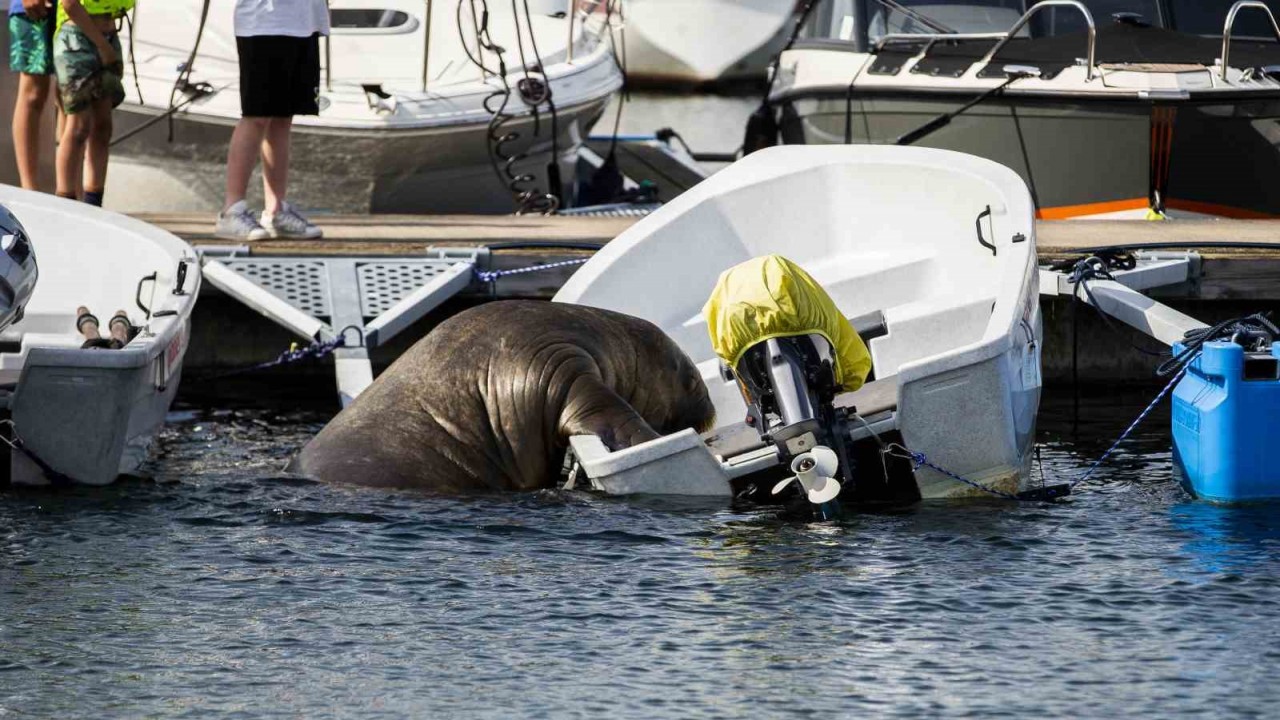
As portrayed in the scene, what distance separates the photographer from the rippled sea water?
520 cm

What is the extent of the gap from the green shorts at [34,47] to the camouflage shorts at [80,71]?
291 mm

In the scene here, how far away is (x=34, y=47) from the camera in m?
10.3

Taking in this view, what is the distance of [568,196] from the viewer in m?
15.2

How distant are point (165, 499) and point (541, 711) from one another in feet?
8.84

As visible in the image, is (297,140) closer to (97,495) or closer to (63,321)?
(63,321)

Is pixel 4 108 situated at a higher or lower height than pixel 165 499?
higher

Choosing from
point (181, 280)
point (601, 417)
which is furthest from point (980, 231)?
point (181, 280)

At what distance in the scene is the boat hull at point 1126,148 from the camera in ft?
39.6

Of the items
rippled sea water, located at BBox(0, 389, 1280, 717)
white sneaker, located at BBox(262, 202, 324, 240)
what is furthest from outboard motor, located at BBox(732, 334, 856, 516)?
white sneaker, located at BBox(262, 202, 324, 240)

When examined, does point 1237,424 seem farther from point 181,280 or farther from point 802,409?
point 181,280

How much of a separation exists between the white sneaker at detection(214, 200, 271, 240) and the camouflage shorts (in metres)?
0.82

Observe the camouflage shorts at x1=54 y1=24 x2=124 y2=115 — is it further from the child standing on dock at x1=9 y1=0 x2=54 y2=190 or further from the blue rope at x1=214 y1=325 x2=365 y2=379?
the blue rope at x1=214 y1=325 x2=365 y2=379

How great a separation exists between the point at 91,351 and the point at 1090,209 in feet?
23.5

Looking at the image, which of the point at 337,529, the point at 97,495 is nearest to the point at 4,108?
the point at 97,495
